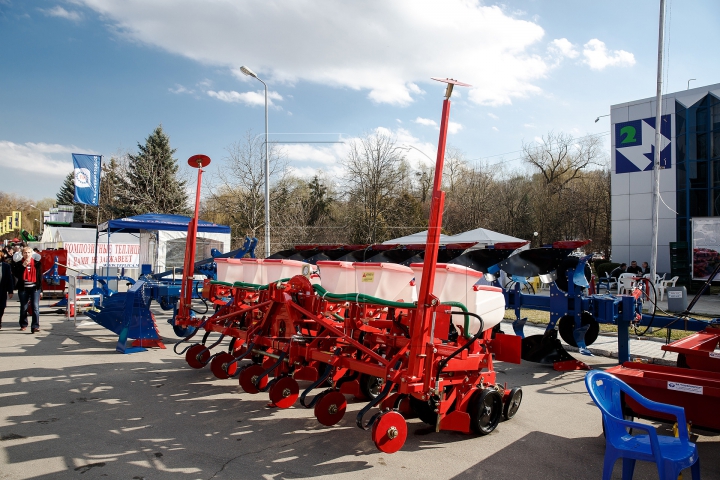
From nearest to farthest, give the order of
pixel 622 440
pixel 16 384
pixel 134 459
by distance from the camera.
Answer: pixel 622 440 < pixel 134 459 < pixel 16 384

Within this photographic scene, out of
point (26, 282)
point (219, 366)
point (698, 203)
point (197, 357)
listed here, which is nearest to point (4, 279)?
point (26, 282)

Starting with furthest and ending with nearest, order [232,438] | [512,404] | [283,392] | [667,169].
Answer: [667,169]
[512,404]
[283,392]
[232,438]

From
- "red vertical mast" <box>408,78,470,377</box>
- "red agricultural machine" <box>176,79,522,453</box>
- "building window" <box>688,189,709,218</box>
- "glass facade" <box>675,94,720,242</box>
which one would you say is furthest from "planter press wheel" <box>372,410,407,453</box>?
"building window" <box>688,189,709,218</box>

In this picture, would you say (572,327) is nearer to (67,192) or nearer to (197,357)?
(197,357)

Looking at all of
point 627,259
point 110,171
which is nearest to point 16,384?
point 627,259

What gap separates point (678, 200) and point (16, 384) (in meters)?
24.8

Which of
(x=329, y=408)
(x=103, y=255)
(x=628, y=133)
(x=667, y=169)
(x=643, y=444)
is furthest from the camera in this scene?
(x=628, y=133)

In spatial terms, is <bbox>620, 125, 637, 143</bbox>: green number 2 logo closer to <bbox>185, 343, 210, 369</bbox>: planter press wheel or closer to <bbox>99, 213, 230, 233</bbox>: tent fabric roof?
<bbox>99, 213, 230, 233</bbox>: tent fabric roof

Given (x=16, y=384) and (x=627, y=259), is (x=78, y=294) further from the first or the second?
(x=627, y=259)

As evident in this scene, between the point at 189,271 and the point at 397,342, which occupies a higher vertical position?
the point at 189,271

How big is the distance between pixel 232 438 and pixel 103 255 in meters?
20.4

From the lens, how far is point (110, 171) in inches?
1464

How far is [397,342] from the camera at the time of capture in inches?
194

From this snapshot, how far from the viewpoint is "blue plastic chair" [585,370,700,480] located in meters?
3.21
